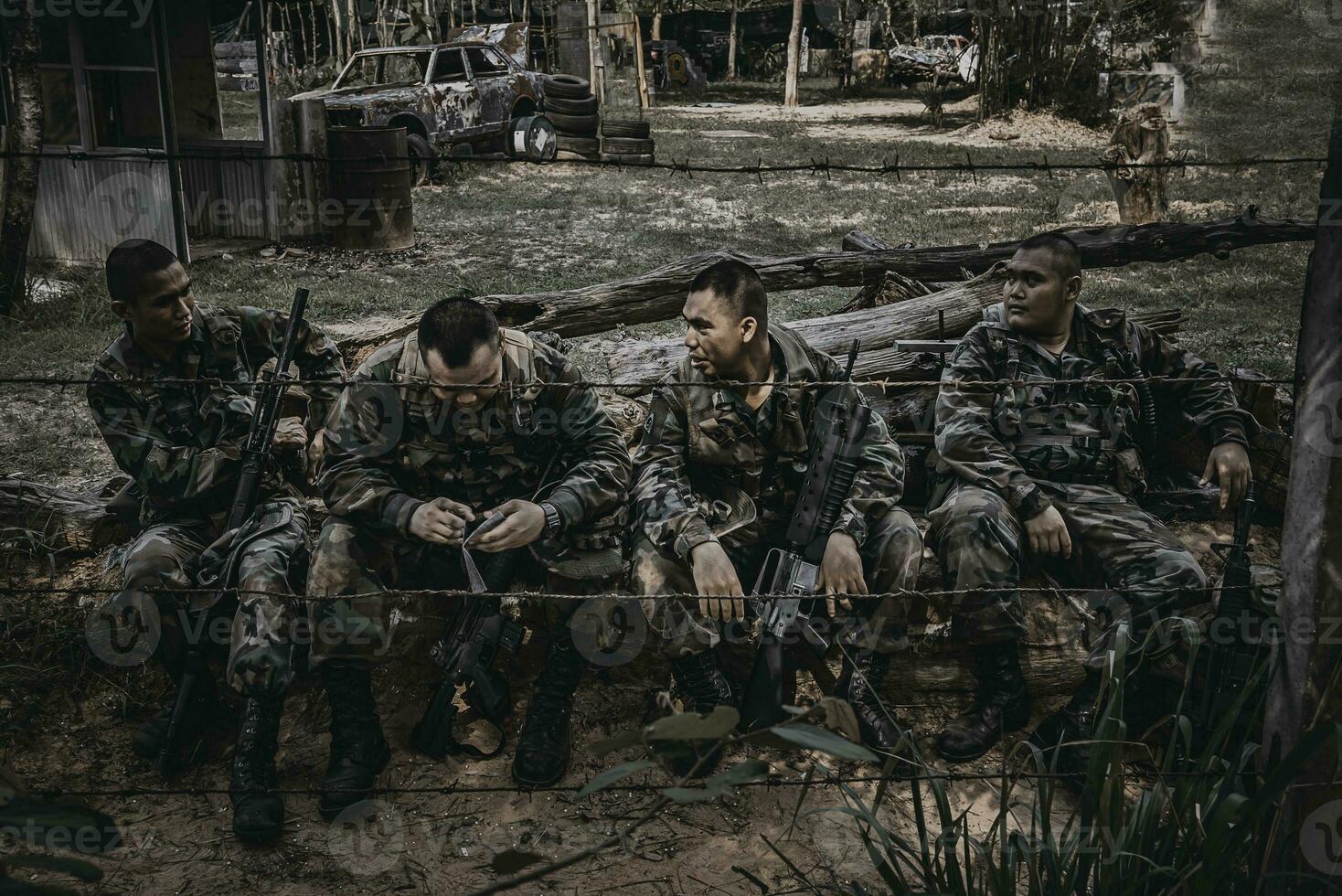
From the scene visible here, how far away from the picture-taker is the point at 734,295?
126 inches

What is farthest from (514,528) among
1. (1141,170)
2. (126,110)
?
(1141,170)

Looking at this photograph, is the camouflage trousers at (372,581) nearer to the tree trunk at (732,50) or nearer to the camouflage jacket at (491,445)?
the camouflage jacket at (491,445)

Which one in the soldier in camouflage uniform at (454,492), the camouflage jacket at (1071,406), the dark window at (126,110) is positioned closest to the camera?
the soldier in camouflage uniform at (454,492)

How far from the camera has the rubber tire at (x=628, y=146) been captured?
45.7 feet

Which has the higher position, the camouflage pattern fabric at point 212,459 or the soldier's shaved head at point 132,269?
the soldier's shaved head at point 132,269

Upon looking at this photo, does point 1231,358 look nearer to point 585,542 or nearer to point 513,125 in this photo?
point 585,542

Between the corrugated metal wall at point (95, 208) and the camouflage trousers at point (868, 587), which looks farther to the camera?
the corrugated metal wall at point (95, 208)

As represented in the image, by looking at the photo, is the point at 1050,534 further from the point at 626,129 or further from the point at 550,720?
the point at 626,129

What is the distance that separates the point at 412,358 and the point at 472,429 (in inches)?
10.9

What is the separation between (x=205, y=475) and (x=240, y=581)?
396 mm

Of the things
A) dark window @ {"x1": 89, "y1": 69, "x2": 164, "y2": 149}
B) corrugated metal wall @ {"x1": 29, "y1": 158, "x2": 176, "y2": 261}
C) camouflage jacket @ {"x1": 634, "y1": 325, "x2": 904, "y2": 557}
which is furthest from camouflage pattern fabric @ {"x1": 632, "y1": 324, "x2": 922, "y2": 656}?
dark window @ {"x1": 89, "y1": 69, "x2": 164, "y2": 149}

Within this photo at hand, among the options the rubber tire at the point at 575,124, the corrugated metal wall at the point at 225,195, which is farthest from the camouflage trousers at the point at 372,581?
the rubber tire at the point at 575,124

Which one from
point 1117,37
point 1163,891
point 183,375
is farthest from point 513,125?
point 1163,891

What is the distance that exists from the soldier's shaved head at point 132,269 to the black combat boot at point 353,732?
1.23 metres
